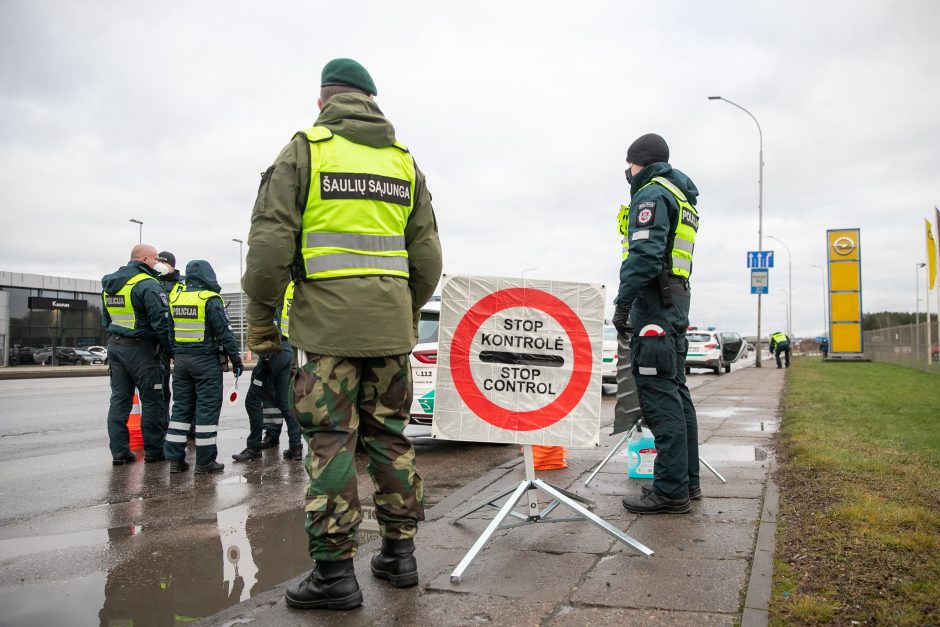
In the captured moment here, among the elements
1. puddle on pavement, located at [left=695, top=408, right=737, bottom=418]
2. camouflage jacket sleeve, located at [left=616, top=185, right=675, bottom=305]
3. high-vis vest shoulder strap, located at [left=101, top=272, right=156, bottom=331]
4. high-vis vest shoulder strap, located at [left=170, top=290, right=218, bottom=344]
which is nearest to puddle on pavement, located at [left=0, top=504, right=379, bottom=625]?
camouflage jacket sleeve, located at [left=616, top=185, right=675, bottom=305]

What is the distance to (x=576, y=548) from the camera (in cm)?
388

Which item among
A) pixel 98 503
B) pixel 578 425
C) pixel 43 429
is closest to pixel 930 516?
pixel 578 425

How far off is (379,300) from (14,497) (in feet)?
13.8

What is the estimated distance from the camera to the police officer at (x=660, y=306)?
4539 millimetres

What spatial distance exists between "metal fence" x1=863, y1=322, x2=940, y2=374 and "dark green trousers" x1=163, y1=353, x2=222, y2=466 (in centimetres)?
2192

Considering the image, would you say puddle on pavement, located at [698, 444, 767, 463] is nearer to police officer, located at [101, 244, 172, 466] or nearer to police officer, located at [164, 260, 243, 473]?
police officer, located at [164, 260, 243, 473]

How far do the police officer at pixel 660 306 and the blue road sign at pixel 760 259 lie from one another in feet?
91.6

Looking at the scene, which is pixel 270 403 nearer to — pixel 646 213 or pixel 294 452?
pixel 294 452

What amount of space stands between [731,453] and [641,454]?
5.41 feet

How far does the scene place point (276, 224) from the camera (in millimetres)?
3238

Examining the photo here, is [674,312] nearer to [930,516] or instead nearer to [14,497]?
[930,516]

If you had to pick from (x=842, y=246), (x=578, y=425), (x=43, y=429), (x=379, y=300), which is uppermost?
(x=842, y=246)

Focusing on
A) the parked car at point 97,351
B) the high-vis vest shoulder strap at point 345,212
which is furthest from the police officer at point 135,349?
the parked car at point 97,351

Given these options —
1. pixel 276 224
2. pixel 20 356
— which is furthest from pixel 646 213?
pixel 20 356
